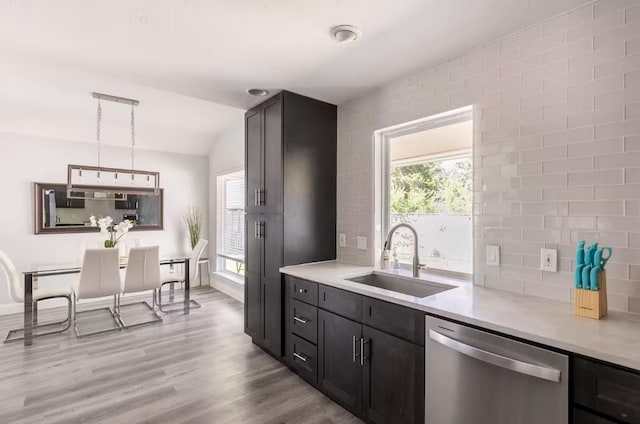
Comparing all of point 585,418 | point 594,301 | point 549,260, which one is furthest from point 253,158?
point 585,418

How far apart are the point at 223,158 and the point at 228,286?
215 centimetres

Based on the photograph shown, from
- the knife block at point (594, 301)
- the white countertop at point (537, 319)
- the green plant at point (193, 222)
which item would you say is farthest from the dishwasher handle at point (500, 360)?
the green plant at point (193, 222)

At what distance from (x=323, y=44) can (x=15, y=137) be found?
15.3 ft

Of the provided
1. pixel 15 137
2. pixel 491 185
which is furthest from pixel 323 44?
pixel 15 137

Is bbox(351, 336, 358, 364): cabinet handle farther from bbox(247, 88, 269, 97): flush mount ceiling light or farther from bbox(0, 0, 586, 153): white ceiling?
bbox(247, 88, 269, 97): flush mount ceiling light

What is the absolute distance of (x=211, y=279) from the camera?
18.9ft

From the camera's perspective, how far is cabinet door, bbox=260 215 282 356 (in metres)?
2.80

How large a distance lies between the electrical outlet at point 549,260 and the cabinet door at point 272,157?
191 cm

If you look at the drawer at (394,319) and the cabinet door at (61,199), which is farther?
the cabinet door at (61,199)

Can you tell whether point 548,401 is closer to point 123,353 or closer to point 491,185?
point 491,185

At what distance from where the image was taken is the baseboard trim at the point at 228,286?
4845 mm

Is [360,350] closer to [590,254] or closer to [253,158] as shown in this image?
[590,254]

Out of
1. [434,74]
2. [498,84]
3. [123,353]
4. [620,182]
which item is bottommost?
[123,353]

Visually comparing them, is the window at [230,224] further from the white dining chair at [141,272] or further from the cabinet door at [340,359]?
the cabinet door at [340,359]
